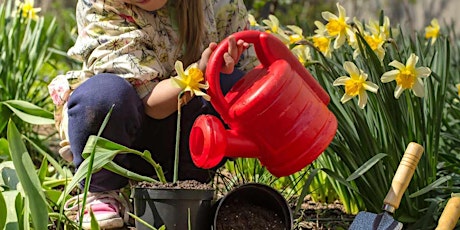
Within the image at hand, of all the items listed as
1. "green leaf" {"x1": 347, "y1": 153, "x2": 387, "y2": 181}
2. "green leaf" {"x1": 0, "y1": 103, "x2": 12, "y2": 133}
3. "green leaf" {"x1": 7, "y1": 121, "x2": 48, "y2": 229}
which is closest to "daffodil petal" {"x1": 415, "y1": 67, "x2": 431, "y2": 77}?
"green leaf" {"x1": 347, "y1": 153, "x2": 387, "y2": 181}

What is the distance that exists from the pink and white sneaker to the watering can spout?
353 millimetres

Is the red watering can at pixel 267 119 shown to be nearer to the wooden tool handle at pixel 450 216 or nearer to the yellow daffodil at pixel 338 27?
the wooden tool handle at pixel 450 216

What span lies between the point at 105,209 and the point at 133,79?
1.06 feet

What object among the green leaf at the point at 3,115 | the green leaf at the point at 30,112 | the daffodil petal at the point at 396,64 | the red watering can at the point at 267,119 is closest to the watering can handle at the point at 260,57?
the red watering can at the point at 267,119

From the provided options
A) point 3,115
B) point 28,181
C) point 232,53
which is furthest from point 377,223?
point 3,115

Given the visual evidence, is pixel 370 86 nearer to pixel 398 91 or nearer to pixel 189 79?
pixel 398 91

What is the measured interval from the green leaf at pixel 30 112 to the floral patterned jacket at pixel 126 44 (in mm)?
290

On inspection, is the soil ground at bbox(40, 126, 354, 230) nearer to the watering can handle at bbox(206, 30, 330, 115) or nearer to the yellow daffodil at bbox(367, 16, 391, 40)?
the watering can handle at bbox(206, 30, 330, 115)

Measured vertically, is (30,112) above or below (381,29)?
below

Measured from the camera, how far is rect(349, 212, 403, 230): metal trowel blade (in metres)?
1.72

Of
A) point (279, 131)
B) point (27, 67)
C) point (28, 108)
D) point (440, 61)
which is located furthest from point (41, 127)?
point (279, 131)

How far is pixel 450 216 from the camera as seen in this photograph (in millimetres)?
1674

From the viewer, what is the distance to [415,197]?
6.93 ft

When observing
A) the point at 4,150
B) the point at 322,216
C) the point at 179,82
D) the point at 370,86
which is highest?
the point at 179,82
